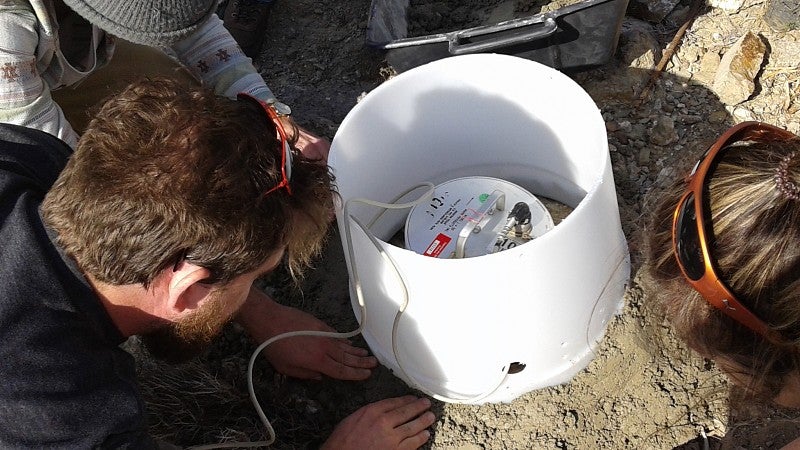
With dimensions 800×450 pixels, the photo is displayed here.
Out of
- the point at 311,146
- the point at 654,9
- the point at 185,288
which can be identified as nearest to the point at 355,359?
the point at 311,146

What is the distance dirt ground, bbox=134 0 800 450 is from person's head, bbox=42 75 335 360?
1.81 feet

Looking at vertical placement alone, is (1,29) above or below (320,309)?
above

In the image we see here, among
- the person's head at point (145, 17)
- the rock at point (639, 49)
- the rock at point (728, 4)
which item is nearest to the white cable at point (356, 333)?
the person's head at point (145, 17)

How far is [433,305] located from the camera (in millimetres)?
1248

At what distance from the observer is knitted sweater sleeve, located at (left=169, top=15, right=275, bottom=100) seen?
166cm

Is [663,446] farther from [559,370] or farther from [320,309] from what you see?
[320,309]

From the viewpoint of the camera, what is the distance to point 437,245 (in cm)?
148

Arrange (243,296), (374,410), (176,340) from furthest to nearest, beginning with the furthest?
(374,410)
(176,340)
(243,296)

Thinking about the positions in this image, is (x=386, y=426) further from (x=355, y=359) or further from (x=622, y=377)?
(x=622, y=377)

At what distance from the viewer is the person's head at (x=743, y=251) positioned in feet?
3.02

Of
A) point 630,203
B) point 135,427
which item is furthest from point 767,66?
point 135,427

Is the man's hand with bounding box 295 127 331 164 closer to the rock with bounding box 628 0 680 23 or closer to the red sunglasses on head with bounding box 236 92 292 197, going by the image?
the red sunglasses on head with bounding box 236 92 292 197

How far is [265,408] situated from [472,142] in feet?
2.37

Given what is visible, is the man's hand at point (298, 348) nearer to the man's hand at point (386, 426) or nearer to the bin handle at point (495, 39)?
the man's hand at point (386, 426)
